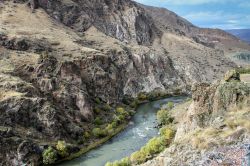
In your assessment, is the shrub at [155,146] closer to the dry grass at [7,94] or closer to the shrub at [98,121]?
the shrub at [98,121]

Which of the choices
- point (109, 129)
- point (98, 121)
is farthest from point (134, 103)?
point (109, 129)

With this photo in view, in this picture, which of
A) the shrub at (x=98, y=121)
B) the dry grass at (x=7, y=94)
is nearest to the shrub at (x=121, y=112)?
the shrub at (x=98, y=121)

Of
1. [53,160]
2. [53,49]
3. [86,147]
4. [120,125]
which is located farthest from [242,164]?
[53,49]

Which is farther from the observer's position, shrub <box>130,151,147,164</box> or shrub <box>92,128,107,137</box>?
shrub <box>92,128,107,137</box>

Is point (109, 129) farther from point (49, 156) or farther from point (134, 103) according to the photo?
point (134, 103)

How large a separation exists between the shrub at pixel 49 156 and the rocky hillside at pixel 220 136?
132ft

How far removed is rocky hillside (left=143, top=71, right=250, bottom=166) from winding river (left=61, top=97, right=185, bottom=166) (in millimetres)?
31288

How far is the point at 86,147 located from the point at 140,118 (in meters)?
43.6

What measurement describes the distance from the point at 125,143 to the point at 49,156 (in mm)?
24747

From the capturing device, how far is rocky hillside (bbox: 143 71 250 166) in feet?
160

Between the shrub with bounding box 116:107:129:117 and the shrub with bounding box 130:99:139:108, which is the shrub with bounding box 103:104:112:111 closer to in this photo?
the shrub with bounding box 116:107:129:117

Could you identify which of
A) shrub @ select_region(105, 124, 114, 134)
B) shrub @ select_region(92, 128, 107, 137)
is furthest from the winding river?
shrub @ select_region(92, 128, 107, 137)

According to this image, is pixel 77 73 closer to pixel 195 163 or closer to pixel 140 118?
pixel 140 118

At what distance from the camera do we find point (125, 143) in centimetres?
12106
